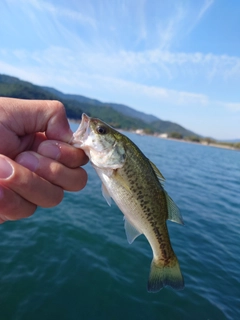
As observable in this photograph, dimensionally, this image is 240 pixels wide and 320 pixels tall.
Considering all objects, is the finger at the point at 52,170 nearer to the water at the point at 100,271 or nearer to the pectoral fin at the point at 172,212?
the pectoral fin at the point at 172,212

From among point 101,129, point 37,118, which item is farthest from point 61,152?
point 101,129

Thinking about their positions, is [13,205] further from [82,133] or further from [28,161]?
[82,133]

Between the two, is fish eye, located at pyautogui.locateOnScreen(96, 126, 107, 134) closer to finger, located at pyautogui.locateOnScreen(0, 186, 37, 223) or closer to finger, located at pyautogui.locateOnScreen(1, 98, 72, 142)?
finger, located at pyautogui.locateOnScreen(1, 98, 72, 142)

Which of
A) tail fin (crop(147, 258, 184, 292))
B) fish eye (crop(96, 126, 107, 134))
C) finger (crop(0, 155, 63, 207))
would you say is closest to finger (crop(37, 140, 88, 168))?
finger (crop(0, 155, 63, 207))

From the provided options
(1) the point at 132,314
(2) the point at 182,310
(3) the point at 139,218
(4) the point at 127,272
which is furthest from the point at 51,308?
(3) the point at 139,218

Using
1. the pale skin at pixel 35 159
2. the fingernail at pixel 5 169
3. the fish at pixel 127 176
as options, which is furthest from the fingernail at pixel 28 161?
the fish at pixel 127 176

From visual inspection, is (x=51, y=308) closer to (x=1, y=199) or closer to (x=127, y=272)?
(x=127, y=272)
